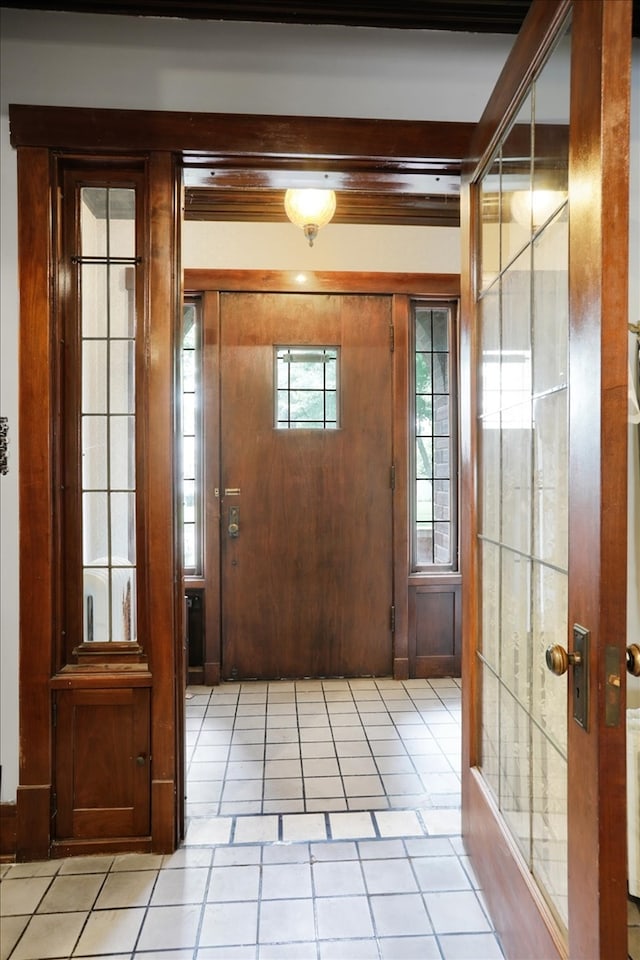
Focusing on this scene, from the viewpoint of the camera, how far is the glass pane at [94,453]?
199 centimetres

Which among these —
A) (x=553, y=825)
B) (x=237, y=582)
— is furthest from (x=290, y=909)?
(x=237, y=582)

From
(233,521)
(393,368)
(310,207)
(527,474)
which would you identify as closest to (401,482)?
(393,368)

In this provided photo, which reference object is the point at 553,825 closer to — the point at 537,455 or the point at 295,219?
the point at 537,455

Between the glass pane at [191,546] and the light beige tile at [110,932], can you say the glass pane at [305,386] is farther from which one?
the light beige tile at [110,932]

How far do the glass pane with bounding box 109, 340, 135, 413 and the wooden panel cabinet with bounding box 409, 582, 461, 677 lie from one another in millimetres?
2238

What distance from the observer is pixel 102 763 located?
1.93 m

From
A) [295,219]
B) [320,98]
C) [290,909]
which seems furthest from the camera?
[295,219]

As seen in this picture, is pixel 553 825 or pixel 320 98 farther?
pixel 320 98

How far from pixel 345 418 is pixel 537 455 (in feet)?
7.28

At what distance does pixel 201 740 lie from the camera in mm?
2729

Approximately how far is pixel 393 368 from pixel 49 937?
302 cm

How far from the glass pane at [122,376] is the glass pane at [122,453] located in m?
0.05

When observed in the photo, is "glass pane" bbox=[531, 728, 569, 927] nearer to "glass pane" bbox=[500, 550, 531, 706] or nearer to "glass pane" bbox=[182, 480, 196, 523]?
"glass pane" bbox=[500, 550, 531, 706]

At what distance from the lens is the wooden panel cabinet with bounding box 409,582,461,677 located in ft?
11.8
